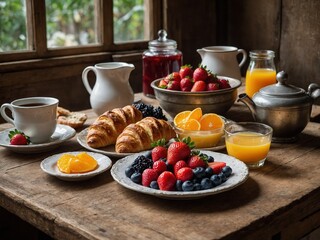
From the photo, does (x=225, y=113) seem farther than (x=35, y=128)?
Yes

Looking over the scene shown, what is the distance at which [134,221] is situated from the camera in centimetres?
112

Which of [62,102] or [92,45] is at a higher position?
[92,45]

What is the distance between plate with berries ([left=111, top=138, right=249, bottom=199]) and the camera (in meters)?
1.20

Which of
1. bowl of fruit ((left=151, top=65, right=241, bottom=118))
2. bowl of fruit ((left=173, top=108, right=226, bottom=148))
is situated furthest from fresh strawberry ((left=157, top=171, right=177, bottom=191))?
bowl of fruit ((left=151, top=65, right=241, bottom=118))

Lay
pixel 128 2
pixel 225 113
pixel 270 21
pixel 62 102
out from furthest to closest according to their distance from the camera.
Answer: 1. pixel 128 2
2. pixel 270 21
3. pixel 62 102
4. pixel 225 113

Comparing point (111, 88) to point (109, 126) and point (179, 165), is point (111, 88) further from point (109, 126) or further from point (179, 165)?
point (179, 165)

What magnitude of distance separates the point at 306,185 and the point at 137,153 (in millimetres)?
454

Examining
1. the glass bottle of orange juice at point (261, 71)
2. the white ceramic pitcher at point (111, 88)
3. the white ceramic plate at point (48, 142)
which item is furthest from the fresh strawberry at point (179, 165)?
the glass bottle of orange juice at point (261, 71)

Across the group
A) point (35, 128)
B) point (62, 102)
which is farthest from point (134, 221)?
point (62, 102)

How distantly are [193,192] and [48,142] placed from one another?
0.61 meters

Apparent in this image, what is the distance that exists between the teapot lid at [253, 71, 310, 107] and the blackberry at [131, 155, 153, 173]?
1.66 feet

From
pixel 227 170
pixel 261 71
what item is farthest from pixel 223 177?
pixel 261 71

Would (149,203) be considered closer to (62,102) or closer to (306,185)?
(306,185)

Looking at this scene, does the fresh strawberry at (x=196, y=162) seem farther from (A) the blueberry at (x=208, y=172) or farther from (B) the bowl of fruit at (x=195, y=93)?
(B) the bowl of fruit at (x=195, y=93)
